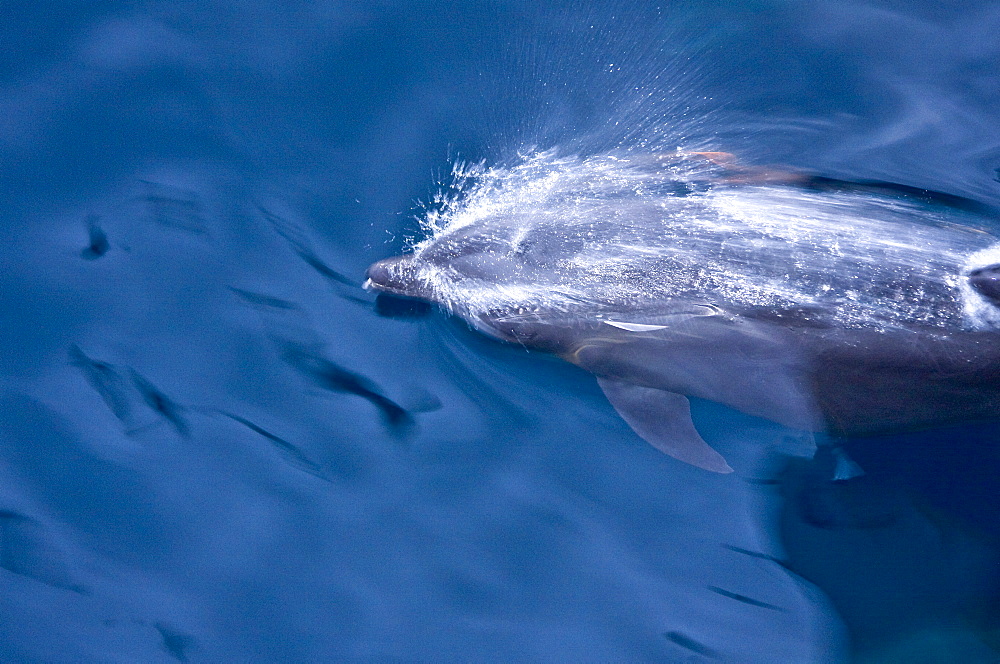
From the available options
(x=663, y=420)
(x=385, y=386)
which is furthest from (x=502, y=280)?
(x=663, y=420)

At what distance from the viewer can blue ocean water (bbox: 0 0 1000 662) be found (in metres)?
5.18

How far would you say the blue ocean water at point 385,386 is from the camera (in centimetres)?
518

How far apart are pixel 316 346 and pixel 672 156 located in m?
3.43

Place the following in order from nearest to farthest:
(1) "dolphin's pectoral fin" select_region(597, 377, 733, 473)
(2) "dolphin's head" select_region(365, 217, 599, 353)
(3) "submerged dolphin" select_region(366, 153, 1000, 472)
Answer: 1. (3) "submerged dolphin" select_region(366, 153, 1000, 472)
2. (1) "dolphin's pectoral fin" select_region(597, 377, 733, 473)
3. (2) "dolphin's head" select_region(365, 217, 599, 353)

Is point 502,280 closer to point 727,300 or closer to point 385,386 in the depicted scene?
point 385,386

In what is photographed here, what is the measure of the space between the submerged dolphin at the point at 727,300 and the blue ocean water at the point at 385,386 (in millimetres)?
244

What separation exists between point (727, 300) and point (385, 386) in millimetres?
2642

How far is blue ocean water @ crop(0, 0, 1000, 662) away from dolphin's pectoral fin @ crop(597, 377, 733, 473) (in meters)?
0.11

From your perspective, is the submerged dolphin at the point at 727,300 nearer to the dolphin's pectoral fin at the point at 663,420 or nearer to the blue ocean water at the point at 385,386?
the dolphin's pectoral fin at the point at 663,420

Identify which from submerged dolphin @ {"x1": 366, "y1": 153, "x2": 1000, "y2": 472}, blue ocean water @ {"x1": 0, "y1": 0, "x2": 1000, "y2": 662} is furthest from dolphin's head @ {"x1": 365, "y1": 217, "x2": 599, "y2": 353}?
blue ocean water @ {"x1": 0, "y1": 0, "x2": 1000, "y2": 662}

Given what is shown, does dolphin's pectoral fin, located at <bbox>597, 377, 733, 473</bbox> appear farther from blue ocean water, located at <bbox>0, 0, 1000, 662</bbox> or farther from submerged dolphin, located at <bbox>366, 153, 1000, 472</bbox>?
blue ocean water, located at <bbox>0, 0, 1000, 662</bbox>

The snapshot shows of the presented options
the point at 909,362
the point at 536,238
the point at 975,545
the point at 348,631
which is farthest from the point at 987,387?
the point at 348,631

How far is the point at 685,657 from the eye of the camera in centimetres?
511

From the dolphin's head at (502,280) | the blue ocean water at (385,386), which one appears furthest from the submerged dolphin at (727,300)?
the blue ocean water at (385,386)
